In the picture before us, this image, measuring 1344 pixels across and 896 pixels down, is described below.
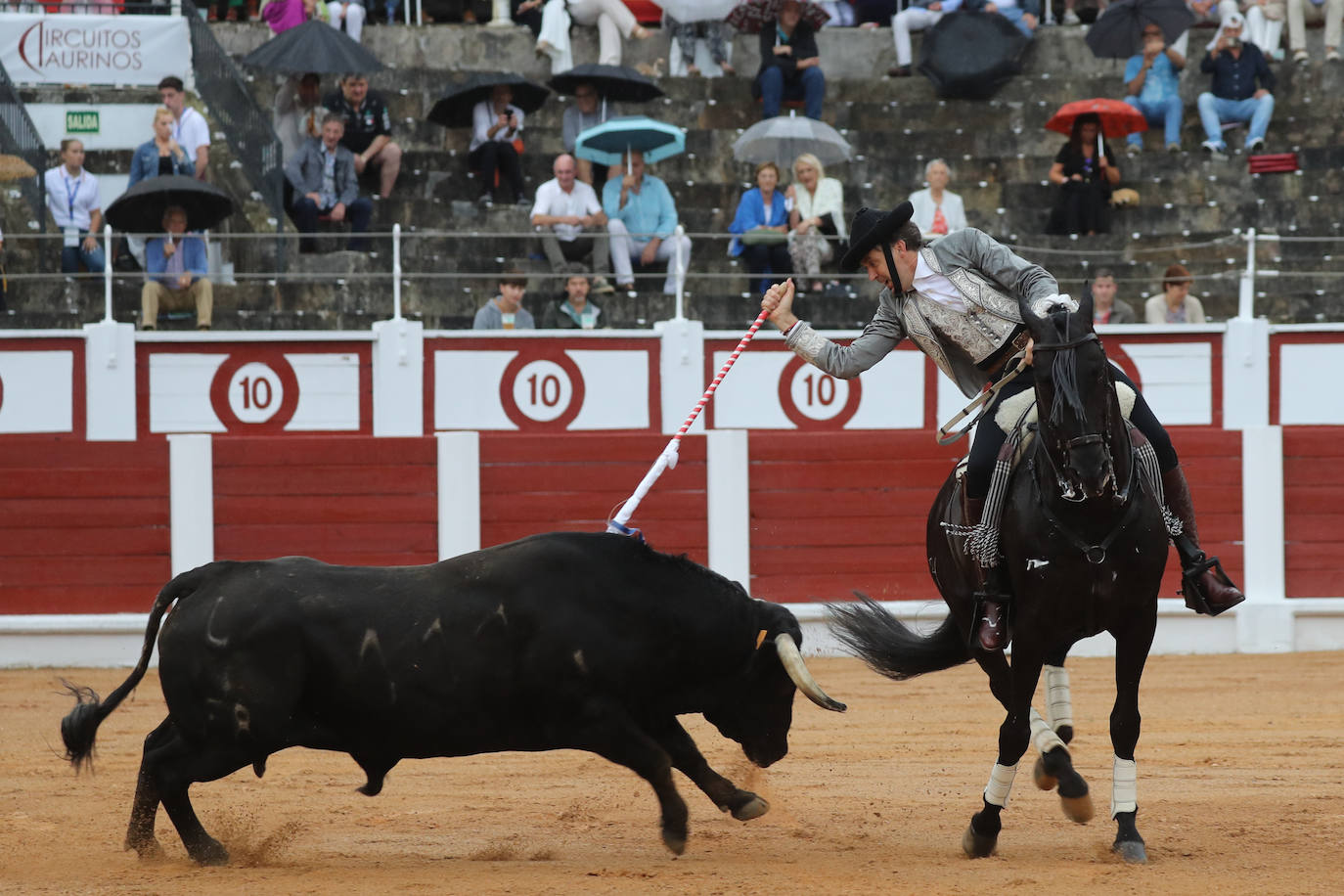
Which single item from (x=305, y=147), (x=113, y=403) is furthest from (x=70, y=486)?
(x=305, y=147)

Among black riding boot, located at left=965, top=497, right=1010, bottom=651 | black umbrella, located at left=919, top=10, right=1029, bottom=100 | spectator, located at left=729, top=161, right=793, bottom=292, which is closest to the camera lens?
black riding boot, located at left=965, top=497, right=1010, bottom=651

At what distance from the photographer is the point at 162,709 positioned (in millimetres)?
8672

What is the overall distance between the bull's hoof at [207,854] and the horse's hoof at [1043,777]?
7.81 ft

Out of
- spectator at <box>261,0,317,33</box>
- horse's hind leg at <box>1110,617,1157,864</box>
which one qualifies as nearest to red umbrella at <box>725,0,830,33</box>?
spectator at <box>261,0,317,33</box>

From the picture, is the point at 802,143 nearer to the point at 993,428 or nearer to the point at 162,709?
the point at 162,709

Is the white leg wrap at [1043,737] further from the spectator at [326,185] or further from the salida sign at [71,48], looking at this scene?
the salida sign at [71,48]

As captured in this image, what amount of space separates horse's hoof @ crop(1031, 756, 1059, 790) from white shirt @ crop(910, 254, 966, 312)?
54.7 inches

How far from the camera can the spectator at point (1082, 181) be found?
13789 millimetres

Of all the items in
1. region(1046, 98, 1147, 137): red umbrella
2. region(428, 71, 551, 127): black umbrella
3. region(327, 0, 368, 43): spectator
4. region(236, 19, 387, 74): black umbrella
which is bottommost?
region(1046, 98, 1147, 137): red umbrella

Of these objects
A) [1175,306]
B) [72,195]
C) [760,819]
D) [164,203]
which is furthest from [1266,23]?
[760,819]

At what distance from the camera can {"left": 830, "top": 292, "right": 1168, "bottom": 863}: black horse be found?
462 centimetres

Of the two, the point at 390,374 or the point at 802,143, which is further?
the point at 802,143

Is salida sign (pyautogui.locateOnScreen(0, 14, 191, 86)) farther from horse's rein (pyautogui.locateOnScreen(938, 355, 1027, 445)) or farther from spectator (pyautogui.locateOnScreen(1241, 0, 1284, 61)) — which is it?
horse's rein (pyautogui.locateOnScreen(938, 355, 1027, 445))

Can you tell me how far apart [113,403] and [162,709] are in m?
3.86
